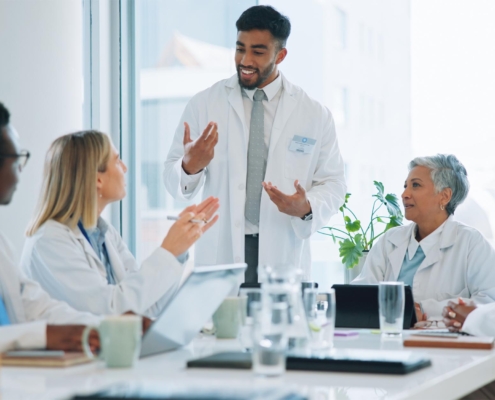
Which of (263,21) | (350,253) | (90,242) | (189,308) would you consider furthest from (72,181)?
(350,253)

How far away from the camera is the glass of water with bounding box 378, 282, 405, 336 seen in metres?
2.02

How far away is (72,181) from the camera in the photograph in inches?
90.7

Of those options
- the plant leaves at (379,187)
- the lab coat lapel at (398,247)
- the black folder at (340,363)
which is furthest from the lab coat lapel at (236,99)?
the black folder at (340,363)

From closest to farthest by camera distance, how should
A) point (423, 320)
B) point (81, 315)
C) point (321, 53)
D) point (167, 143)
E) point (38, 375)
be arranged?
1. point (38, 375)
2. point (81, 315)
3. point (423, 320)
4. point (321, 53)
5. point (167, 143)

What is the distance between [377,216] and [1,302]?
10.0 feet

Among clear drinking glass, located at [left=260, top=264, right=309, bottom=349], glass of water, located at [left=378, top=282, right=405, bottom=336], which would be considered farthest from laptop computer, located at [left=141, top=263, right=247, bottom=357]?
glass of water, located at [left=378, top=282, right=405, bottom=336]

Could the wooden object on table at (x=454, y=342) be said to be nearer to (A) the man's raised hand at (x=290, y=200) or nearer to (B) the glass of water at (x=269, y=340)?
(B) the glass of water at (x=269, y=340)

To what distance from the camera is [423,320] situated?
2.80 m

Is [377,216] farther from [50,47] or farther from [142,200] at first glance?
[50,47]

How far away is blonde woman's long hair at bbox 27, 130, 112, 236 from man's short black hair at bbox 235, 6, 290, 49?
1.40 m

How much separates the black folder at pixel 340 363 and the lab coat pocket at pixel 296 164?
2.07m

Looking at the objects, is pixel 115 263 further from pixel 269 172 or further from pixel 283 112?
pixel 283 112

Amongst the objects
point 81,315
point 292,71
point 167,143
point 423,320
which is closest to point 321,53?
point 292,71

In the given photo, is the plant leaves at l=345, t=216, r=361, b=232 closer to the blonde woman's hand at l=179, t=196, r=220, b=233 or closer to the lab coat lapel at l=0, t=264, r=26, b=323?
the blonde woman's hand at l=179, t=196, r=220, b=233
